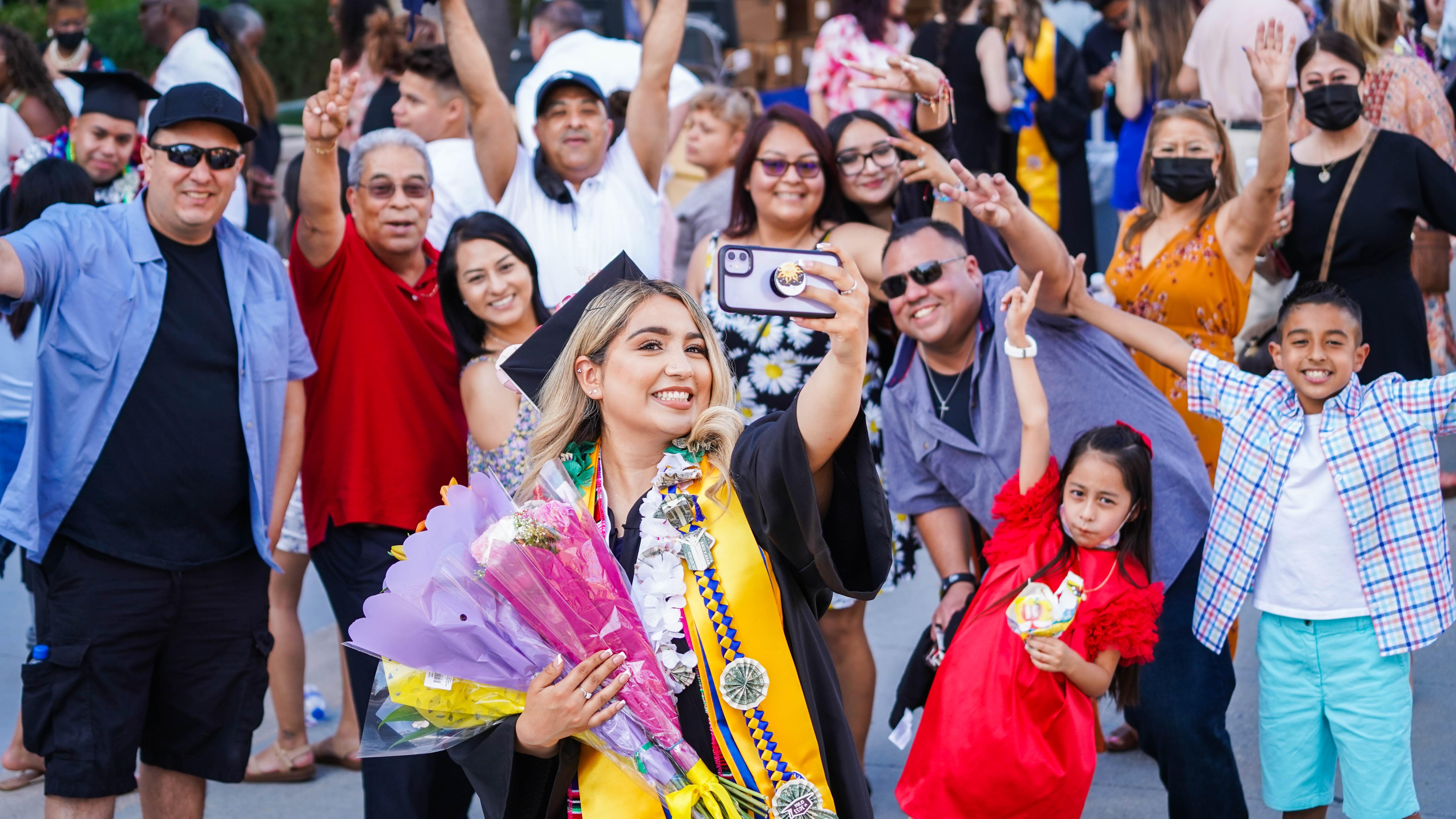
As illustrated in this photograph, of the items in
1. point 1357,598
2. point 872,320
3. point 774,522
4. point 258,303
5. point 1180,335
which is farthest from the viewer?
point 872,320

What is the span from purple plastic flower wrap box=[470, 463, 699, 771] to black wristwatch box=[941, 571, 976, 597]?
1643 millimetres

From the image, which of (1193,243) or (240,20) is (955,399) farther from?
(240,20)

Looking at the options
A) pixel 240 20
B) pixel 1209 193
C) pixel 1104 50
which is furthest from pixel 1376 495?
pixel 240 20

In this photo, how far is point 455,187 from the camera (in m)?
5.45

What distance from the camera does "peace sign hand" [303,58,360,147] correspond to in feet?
12.6

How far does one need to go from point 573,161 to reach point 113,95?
187 centimetres

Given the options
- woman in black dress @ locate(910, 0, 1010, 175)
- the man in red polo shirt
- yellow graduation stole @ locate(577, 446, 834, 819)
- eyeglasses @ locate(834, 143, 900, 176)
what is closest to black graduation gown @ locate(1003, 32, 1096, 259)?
woman in black dress @ locate(910, 0, 1010, 175)

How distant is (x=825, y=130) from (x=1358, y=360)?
2.28m

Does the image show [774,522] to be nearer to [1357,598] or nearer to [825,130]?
[1357,598]

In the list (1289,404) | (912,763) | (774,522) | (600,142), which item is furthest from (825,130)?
(774,522)

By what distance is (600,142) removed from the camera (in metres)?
4.95

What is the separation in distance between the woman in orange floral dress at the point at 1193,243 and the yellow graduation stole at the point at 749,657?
7.34 feet

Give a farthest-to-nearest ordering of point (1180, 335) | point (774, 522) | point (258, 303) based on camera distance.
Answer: point (1180, 335) → point (258, 303) → point (774, 522)

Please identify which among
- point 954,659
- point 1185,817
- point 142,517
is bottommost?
point 1185,817
